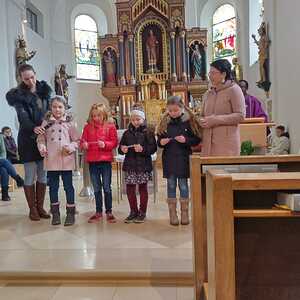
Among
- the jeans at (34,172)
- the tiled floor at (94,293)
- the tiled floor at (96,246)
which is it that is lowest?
the tiled floor at (94,293)

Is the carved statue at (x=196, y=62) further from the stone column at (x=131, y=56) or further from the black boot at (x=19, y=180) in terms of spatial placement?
the black boot at (x=19, y=180)

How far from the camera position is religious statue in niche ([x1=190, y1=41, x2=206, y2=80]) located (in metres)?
12.4

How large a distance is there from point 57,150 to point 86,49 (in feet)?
35.0

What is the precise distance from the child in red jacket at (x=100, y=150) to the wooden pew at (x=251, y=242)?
89.7 inches

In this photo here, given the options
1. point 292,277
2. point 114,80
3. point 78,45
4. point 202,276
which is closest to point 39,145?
point 202,276

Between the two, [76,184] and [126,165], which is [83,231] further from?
[76,184]

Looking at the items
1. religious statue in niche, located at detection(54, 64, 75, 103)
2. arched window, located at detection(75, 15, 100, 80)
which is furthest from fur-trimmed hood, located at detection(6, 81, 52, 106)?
arched window, located at detection(75, 15, 100, 80)

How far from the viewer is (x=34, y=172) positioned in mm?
3619

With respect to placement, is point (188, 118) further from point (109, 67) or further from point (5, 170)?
point (109, 67)

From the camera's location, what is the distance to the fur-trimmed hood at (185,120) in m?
3.28

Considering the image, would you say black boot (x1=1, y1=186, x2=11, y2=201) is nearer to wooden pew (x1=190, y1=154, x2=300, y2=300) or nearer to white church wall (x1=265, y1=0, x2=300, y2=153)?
wooden pew (x1=190, y1=154, x2=300, y2=300)

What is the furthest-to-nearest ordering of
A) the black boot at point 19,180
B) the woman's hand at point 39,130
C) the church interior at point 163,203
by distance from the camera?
the black boot at point 19,180
the woman's hand at point 39,130
the church interior at point 163,203

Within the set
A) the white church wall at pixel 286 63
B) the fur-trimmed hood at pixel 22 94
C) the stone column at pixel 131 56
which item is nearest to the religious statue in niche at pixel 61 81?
the stone column at pixel 131 56

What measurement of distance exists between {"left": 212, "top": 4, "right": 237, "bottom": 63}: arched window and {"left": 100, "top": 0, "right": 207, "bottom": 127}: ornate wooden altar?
811 mm
